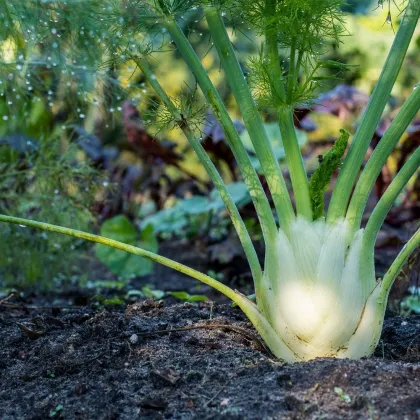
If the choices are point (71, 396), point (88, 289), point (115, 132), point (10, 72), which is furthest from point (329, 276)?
point (115, 132)

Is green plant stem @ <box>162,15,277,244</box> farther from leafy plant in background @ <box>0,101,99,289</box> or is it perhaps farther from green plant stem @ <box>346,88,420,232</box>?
leafy plant in background @ <box>0,101,99,289</box>

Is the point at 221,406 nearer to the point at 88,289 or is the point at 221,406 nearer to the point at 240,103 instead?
the point at 240,103

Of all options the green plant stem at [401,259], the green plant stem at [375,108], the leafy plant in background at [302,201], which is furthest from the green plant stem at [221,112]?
the green plant stem at [401,259]

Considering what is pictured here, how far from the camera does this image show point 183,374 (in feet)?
5.02

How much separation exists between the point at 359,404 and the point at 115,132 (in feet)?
17.6

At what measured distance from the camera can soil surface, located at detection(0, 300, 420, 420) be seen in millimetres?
1356

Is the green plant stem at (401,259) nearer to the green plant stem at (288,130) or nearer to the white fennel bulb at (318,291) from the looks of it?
the white fennel bulb at (318,291)

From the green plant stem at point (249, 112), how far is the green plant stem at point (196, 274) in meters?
0.22

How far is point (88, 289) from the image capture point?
11.8ft

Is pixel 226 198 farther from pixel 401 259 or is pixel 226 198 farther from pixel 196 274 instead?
pixel 401 259

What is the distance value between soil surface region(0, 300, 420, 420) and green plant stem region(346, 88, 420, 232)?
0.36m

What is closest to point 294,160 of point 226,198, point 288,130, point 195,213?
point 288,130

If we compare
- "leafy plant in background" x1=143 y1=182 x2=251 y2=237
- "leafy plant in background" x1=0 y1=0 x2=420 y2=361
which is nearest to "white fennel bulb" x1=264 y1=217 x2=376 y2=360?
"leafy plant in background" x1=0 y1=0 x2=420 y2=361

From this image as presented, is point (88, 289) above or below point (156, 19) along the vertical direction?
above
